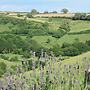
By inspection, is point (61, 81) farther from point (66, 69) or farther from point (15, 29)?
point (15, 29)

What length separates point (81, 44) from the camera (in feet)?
301

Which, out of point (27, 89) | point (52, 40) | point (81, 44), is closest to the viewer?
point (27, 89)

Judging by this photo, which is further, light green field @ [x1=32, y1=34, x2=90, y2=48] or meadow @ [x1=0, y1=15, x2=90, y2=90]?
light green field @ [x1=32, y1=34, x2=90, y2=48]

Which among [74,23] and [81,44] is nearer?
[81,44]

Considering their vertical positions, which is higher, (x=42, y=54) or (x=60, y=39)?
(x=42, y=54)

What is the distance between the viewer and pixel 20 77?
12664mm

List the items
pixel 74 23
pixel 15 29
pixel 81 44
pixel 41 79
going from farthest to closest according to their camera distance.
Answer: pixel 15 29 < pixel 74 23 < pixel 81 44 < pixel 41 79

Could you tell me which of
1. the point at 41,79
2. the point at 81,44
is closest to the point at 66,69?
the point at 41,79

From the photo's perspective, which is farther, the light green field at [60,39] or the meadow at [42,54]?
the light green field at [60,39]

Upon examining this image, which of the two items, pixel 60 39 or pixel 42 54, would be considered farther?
pixel 60 39

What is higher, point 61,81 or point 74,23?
Answer: point 61,81

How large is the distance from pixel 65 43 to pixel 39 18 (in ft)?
146

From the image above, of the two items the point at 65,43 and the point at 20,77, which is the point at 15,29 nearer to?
the point at 65,43

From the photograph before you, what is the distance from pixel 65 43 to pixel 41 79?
82.7 m
